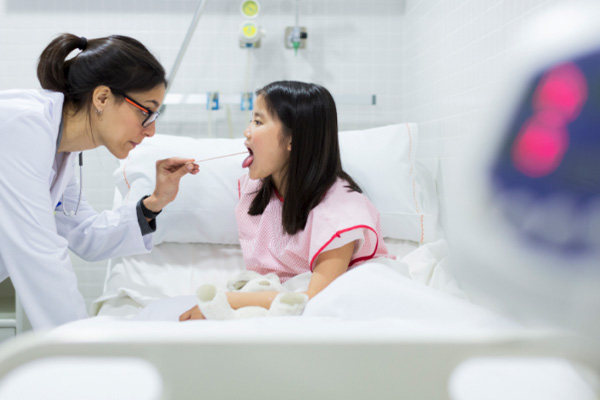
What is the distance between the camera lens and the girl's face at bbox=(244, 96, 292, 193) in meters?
1.36

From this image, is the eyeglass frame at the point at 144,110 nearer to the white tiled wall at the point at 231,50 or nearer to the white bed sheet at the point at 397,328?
the white bed sheet at the point at 397,328

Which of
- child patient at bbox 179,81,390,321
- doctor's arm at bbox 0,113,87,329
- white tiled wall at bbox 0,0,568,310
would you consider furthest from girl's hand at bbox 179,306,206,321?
white tiled wall at bbox 0,0,568,310

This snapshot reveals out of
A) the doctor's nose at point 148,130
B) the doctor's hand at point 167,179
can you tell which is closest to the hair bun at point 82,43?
the doctor's nose at point 148,130

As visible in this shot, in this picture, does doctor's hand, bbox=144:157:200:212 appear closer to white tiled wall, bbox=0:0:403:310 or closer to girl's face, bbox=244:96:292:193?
girl's face, bbox=244:96:292:193

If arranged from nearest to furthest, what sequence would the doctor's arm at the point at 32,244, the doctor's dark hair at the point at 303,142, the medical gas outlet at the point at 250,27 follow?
the doctor's arm at the point at 32,244
the doctor's dark hair at the point at 303,142
the medical gas outlet at the point at 250,27

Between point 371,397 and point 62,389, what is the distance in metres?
0.27

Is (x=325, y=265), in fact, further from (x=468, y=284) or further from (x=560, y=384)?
(x=560, y=384)

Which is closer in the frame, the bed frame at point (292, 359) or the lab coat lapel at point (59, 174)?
the bed frame at point (292, 359)

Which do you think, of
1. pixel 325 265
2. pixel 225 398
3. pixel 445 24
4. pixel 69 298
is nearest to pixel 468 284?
pixel 225 398

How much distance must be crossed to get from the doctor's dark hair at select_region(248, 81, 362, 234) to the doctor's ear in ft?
1.32

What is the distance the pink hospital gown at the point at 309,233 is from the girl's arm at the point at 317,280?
23 millimetres

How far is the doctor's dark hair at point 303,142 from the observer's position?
1346 mm

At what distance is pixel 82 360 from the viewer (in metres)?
0.45

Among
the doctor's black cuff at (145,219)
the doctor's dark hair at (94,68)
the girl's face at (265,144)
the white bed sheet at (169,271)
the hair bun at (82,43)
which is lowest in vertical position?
the white bed sheet at (169,271)
